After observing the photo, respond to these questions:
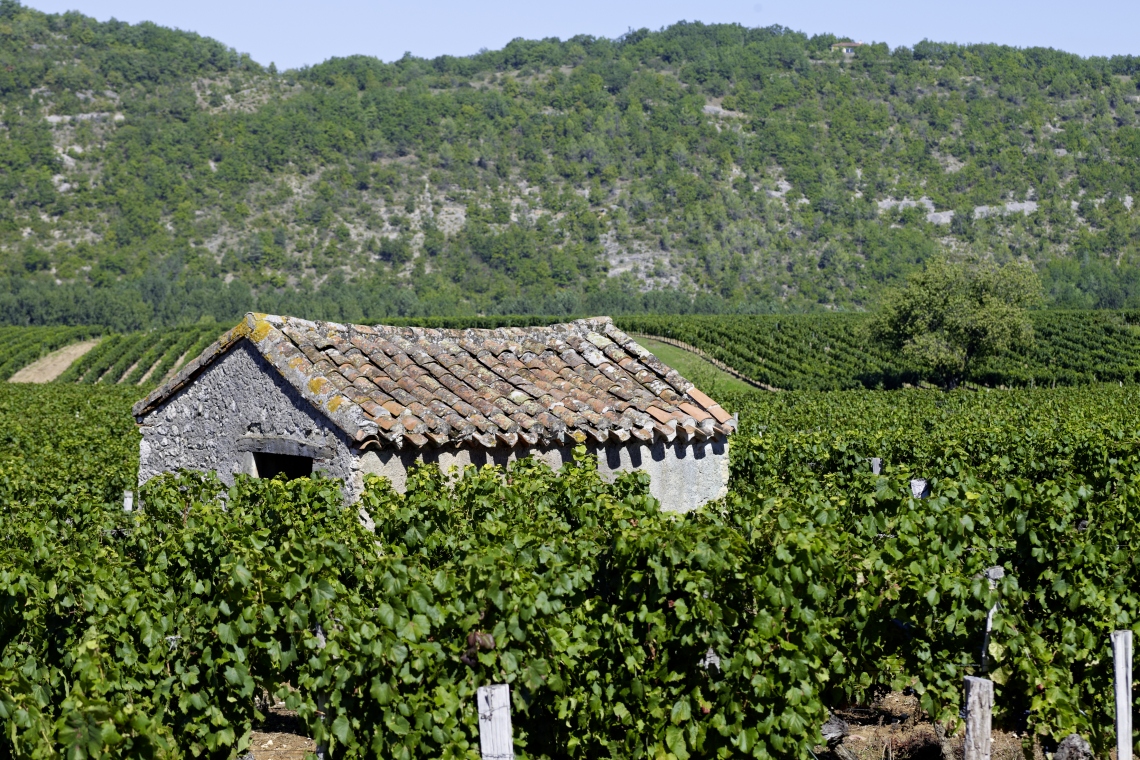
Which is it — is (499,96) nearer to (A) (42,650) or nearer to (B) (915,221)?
(B) (915,221)

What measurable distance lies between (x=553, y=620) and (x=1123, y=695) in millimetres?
3182

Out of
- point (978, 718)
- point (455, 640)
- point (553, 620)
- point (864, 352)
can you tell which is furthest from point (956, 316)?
point (455, 640)

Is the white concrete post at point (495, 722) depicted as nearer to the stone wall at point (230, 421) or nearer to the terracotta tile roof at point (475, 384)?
the terracotta tile roof at point (475, 384)

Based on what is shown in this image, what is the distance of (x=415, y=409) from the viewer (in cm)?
907

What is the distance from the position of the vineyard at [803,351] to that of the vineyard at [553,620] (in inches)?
1902

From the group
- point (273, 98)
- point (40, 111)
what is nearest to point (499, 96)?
point (273, 98)

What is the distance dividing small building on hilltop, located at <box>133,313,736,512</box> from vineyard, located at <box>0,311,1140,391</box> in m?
45.3

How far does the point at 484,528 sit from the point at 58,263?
14236cm

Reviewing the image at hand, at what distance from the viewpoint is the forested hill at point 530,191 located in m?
133

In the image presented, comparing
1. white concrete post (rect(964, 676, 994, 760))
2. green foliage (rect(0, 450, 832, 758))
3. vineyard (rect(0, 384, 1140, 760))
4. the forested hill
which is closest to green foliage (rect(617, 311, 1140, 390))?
the forested hill

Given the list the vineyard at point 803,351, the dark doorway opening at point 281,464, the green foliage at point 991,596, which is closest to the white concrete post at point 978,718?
the green foliage at point 991,596

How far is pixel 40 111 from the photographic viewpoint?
554ft

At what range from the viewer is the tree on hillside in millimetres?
54281

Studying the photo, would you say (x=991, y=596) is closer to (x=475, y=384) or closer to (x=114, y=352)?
(x=475, y=384)
